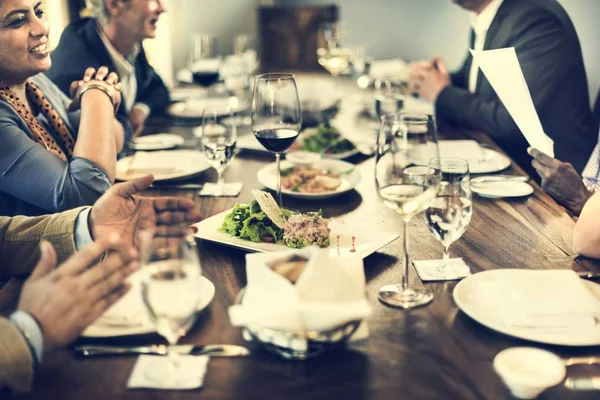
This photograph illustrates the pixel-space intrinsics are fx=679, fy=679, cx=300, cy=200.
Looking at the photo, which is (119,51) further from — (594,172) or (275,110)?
(594,172)

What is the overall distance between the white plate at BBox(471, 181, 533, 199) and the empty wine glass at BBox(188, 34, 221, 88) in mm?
1377

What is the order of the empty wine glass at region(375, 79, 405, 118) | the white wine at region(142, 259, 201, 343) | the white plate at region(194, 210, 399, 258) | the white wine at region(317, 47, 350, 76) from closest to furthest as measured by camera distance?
1. the white wine at region(142, 259, 201, 343)
2. the white plate at region(194, 210, 399, 258)
3. the empty wine glass at region(375, 79, 405, 118)
4. the white wine at region(317, 47, 350, 76)

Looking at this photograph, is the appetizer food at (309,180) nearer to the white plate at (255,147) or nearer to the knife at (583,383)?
the white plate at (255,147)

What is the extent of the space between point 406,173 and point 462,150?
0.94 metres

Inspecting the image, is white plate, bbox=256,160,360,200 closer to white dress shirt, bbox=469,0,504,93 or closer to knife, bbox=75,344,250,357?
knife, bbox=75,344,250,357

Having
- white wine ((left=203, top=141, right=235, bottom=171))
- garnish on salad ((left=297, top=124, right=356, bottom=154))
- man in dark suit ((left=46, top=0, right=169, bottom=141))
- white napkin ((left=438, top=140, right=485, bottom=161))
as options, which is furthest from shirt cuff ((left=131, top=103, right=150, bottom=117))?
white napkin ((left=438, top=140, right=485, bottom=161))

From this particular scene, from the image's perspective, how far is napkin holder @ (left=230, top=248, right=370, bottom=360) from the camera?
85 cm

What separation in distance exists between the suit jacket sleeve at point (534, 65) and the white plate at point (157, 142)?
41.4 inches

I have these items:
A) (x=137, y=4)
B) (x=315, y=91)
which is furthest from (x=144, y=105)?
(x=315, y=91)

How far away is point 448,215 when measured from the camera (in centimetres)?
112

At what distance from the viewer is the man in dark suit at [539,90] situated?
241 cm

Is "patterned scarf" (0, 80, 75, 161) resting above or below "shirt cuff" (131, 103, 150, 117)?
above

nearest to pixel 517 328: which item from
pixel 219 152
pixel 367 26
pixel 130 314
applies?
pixel 130 314

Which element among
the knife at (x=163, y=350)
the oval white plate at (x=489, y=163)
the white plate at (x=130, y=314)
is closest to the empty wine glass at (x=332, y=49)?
the oval white plate at (x=489, y=163)
